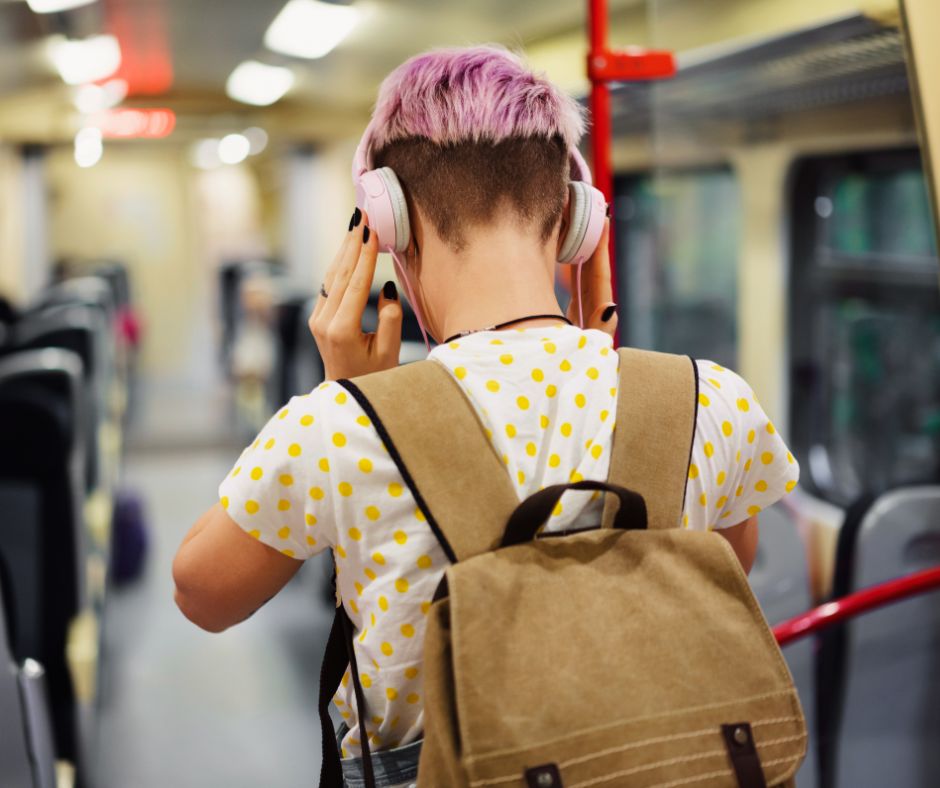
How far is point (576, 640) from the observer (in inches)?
33.9

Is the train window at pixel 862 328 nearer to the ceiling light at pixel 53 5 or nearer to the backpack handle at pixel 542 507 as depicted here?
the ceiling light at pixel 53 5

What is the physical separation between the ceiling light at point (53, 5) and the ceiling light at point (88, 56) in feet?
0.52

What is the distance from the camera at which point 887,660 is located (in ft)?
7.85

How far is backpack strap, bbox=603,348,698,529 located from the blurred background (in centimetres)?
36

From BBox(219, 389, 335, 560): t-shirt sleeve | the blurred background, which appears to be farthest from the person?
the blurred background

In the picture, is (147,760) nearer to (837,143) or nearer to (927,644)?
(927,644)

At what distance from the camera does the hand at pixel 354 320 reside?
98 cm

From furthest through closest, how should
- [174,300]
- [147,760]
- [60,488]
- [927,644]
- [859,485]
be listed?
1. [174,300]
2. [859,485]
3. [147,760]
4. [60,488]
5. [927,644]

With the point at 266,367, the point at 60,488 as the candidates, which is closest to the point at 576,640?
the point at 60,488

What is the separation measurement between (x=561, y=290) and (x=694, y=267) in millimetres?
2397

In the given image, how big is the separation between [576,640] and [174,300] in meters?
9.12

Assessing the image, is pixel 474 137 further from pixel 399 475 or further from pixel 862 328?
pixel 862 328

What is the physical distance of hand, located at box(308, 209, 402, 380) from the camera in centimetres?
98

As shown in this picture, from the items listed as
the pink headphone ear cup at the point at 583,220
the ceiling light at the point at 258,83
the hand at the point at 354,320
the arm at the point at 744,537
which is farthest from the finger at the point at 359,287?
the ceiling light at the point at 258,83
